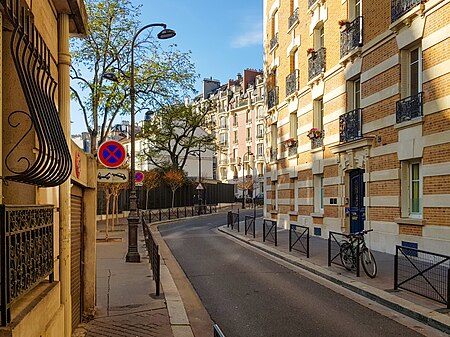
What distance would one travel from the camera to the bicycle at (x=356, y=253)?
10827mm

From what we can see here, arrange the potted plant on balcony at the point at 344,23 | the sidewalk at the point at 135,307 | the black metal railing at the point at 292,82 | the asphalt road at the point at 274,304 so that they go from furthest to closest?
the black metal railing at the point at 292,82
the potted plant on balcony at the point at 344,23
the asphalt road at the point at 274,304
the sidewalk at the point at 135,307

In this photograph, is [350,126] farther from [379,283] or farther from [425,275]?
[425,275]

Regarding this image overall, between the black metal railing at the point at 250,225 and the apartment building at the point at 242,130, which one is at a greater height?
the apartment building at the point at 242,130

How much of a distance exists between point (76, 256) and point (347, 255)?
721 centimetres

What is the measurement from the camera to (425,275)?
8.81 m

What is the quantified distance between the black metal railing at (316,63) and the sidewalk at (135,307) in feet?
39.2

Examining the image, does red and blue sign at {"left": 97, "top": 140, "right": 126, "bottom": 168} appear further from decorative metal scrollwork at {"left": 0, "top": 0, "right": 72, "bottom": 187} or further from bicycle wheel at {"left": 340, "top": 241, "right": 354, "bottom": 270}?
decorative metal scrollwork at {"left": 0, "top": 0, "right": 72, "bottom": 187}

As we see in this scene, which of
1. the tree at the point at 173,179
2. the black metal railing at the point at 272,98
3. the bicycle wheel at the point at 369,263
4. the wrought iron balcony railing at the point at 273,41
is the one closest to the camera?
the bicycle wheel at the point at 369,263

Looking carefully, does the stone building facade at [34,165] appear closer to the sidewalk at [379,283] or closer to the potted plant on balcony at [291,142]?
the sidewalk at [379,283]

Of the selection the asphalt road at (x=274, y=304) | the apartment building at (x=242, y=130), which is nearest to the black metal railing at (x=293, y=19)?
the asphalt road at (x=274, y=304)

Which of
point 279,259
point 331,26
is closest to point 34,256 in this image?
point 279,259

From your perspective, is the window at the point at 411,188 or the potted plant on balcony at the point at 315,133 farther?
the potted plant on balcony at the point at 315,133

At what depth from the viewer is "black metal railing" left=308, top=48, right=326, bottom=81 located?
67.6 ft

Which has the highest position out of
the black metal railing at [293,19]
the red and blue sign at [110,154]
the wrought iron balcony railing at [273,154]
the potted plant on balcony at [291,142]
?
the black metal railing at [293,19]
